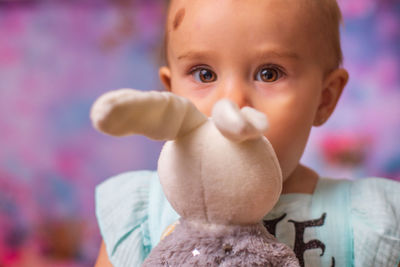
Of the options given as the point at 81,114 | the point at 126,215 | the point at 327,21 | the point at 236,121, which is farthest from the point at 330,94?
the point at 81,114

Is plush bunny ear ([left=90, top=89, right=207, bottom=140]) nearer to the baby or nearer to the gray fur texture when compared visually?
the gray fur texture

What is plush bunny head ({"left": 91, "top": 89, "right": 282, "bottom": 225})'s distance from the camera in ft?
1.33

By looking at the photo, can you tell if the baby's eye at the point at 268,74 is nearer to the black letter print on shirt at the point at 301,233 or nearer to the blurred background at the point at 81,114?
the black letter print on shirt at the point at 301,233

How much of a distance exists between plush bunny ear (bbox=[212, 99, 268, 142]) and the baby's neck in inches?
18.5

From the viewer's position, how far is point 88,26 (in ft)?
5.15

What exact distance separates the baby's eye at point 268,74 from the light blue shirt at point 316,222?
0.22 m

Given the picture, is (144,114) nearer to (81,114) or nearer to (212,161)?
(212,161)

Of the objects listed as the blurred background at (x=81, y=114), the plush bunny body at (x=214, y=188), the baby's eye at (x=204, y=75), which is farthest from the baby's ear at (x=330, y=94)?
the blurred background at (x=81, y=114)

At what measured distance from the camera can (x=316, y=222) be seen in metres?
0.81

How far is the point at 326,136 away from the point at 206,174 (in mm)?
1221

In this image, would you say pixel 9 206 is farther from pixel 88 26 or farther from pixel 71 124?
pixel 88 26

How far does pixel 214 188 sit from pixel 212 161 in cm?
3

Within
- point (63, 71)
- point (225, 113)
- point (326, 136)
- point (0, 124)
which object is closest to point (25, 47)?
point (63, 71)

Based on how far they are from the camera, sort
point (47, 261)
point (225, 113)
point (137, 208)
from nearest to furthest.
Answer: point (225, 113) < point (137, 208) < point (47, 261)
